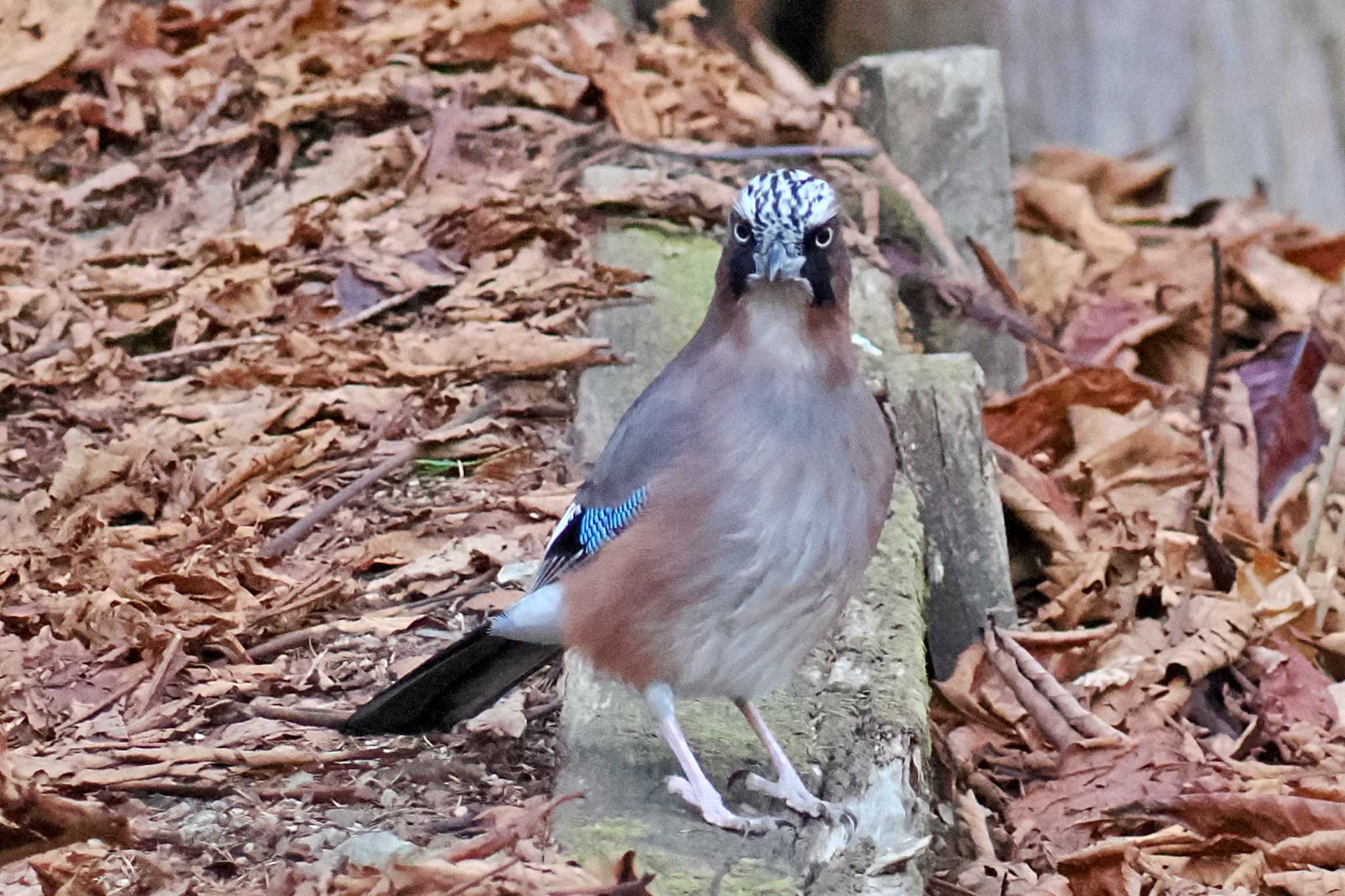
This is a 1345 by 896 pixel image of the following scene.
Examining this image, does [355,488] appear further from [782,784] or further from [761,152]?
[761,152]

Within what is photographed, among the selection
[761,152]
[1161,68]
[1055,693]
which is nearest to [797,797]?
[1055,693]

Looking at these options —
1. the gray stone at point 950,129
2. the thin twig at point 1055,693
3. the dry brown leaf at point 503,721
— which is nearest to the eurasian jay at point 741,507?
the dry brown leaf at point 503,721

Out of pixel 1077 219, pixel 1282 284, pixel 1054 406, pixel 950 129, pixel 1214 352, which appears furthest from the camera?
pixel 1077 219

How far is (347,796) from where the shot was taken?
295 cm

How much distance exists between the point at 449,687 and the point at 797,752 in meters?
0.63

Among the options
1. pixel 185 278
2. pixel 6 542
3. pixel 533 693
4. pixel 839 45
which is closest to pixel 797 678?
pixel 533 693

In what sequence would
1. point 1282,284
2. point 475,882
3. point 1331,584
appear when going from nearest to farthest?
point 475,882 < point 1331,584 < point 1282,284

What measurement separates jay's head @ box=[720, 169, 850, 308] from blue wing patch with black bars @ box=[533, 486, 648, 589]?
42 cm

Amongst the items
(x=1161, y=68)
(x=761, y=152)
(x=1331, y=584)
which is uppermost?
(x=761, y=152)

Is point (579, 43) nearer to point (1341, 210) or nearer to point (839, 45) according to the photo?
point (839, 45)

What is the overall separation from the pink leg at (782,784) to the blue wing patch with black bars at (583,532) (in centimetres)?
38

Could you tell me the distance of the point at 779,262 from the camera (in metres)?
2.92

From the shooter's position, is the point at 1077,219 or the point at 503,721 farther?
the point at 1077,219

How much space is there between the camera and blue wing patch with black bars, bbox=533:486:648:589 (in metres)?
3.10
